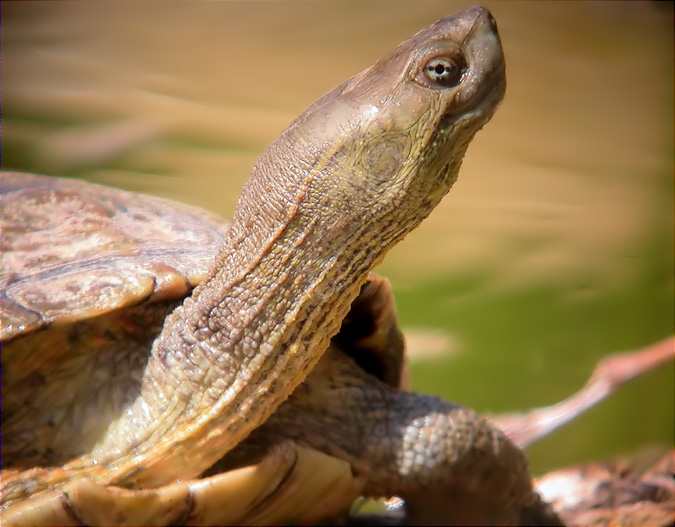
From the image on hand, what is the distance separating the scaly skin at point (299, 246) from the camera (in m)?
0.98

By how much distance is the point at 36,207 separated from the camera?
1.34m

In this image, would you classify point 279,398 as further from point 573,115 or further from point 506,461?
point 573,115

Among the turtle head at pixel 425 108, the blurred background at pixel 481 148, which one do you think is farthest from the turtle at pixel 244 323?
the blurred background at pixel 481 148

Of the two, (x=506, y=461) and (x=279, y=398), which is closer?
(x=279, y=398)

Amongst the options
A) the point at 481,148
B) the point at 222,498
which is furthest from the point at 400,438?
the point at 481,148

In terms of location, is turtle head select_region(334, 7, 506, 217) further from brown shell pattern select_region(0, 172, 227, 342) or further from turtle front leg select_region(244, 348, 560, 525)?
turtle front leg select_region(244, 348, 560, 525)

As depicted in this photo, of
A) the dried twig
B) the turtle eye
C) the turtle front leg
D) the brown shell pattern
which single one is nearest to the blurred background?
the dried twig

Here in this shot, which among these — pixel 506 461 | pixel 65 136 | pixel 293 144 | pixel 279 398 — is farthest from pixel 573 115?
pixel 65 136

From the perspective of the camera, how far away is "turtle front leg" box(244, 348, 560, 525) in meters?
1.31

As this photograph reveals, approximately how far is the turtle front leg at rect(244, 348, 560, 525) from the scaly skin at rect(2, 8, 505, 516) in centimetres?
20

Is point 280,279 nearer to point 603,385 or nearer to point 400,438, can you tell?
point 400,438

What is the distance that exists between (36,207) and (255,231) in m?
0.53

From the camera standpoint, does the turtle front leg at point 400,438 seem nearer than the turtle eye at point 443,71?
No

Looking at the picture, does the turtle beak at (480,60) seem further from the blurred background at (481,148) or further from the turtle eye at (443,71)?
the blurred background at (481,148)
